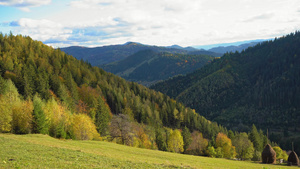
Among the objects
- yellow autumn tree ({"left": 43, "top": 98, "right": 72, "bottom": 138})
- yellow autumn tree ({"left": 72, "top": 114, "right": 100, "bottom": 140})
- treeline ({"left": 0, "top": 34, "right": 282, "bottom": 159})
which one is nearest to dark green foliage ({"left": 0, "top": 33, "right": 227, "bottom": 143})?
treeline ({"left": 0, "top": 34, "right": 282, "bottom": 159})

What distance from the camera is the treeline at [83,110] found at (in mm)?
62516

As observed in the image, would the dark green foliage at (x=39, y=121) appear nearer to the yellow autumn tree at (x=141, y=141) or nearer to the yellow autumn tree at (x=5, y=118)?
the yellow autumn tree at (x=5, y=118)

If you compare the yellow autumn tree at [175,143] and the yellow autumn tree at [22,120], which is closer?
the yellow autumn tree at [22,120]

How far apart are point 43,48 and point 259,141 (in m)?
160

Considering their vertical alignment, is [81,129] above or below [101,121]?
above

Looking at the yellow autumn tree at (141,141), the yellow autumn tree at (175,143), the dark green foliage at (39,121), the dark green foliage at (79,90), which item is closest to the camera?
the dark green foliage at (39,121)

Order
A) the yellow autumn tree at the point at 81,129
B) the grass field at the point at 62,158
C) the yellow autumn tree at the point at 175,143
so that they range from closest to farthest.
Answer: the grass field at the point at 62,158 < the yellow autumn tree at the point at 81,129 < the yellow autumn tree at the point at 175,143

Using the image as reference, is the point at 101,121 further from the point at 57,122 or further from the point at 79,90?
the point at 79,90

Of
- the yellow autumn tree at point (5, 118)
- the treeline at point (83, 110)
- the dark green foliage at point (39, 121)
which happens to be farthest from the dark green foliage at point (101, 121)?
the yellow autumn tree at point (5, 118)

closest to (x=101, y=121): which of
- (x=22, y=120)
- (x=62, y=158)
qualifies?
(x=22, y=120)

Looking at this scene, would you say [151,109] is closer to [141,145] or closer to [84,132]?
[141,145]

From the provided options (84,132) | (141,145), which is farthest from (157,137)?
(84,132)

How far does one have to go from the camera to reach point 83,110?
101 m

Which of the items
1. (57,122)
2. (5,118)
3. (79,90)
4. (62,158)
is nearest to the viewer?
(62,158)
